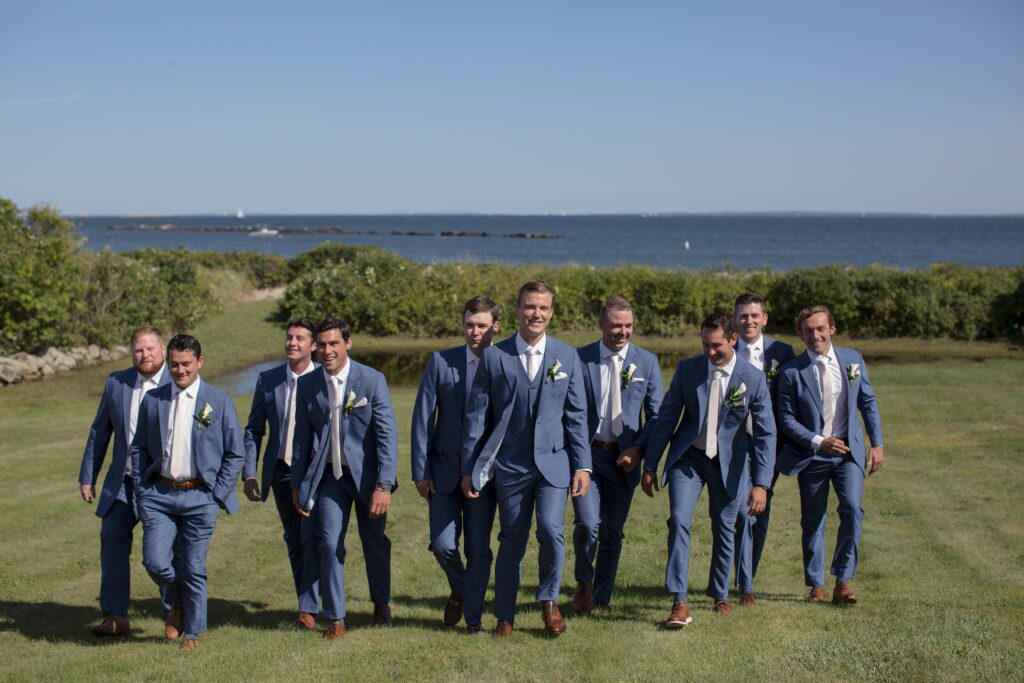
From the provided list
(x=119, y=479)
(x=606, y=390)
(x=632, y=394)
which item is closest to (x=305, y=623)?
(x=119, y=479)

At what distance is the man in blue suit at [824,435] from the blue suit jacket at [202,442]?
430 cm

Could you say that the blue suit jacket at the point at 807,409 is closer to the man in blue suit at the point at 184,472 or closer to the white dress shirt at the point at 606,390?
the white dress shirt at the point at 606,390

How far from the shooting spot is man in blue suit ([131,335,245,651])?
22.5 ft

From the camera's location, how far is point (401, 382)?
23.2m

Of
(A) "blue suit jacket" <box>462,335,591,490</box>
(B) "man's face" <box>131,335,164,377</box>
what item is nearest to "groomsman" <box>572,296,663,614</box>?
(A) "blue suit jacket" <box>462,335,591,490</box>

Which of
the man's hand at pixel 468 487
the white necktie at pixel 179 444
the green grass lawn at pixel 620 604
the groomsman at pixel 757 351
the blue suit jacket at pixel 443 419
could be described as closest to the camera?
the green grass lawn at pixel 620 604

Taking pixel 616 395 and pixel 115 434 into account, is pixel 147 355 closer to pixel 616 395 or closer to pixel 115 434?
pixel 115 434

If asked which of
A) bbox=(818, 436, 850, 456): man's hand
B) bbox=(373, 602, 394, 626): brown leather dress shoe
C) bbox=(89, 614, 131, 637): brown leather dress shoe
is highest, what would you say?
bbox=(818, 436, 850, 456): man's hand

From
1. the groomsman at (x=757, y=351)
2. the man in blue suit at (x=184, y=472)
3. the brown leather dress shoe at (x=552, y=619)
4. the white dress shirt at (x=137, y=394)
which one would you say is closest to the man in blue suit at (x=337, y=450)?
the man in blue suit at (x=184, y=472)

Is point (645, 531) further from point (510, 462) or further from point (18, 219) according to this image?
point (18, 219)

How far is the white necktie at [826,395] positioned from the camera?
24.6ft

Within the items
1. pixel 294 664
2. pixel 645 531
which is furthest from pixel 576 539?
pixel 645 531

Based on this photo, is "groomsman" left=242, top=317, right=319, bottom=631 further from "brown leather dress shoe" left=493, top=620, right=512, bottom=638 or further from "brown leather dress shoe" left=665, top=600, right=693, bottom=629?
"brown leather dress shoe" left=665, top=600, right=693, bottom=629

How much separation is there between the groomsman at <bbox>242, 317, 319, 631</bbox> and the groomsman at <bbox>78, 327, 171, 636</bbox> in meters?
0.79
